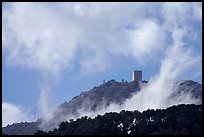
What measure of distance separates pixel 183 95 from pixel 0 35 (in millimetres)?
154643

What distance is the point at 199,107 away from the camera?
4869 cm

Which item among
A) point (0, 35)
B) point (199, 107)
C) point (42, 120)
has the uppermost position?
point (42, 120)

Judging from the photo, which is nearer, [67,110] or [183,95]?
[183,95]

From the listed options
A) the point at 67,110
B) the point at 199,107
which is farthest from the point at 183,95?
the point at 199,107

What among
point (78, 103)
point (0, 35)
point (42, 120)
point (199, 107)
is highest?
point (78, 103)

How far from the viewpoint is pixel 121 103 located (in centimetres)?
18200

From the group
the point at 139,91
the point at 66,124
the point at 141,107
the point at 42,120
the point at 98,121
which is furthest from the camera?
the point at 139,91

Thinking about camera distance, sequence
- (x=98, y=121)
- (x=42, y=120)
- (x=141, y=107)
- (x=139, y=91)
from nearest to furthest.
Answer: (x=98, y=121), (x=42, y=120), (x=141, y=107), (x=139, y=91)

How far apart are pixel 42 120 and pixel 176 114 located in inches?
4976

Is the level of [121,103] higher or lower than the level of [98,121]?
higher

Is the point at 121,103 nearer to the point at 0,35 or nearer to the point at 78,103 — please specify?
the point at 78,103

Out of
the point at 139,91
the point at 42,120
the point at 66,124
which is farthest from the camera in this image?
the point at 139,91

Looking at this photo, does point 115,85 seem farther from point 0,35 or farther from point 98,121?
point 0,35

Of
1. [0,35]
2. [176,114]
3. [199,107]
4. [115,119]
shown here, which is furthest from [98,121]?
[0,35]
